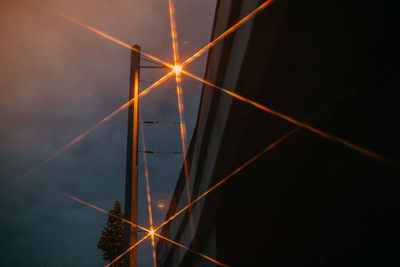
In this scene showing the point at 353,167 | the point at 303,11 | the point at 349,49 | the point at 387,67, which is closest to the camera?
the point at 303,11

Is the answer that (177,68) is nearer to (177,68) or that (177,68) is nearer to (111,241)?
(177,68)

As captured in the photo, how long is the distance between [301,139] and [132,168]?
535 centimetres

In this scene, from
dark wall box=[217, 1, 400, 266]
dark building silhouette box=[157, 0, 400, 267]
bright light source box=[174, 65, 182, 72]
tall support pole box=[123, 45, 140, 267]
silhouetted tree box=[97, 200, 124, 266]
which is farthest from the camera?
silhouetted tree box=[97, 200, 124, 266]

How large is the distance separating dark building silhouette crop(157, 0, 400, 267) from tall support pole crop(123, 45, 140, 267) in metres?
2.20

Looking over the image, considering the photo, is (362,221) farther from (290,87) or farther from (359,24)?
(359,24)

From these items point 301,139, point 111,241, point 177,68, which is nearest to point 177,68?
point 177,68

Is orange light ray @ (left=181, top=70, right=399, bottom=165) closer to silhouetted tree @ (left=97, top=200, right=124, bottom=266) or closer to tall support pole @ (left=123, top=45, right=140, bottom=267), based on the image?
tall support pole @ (left=123, top=45, right=140, bottom=267)

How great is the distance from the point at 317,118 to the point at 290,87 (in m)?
1.79

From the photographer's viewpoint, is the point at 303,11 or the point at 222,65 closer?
the point at 303,11

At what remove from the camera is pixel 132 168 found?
728 centimetres

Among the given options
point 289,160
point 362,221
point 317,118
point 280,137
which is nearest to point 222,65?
point 280,137

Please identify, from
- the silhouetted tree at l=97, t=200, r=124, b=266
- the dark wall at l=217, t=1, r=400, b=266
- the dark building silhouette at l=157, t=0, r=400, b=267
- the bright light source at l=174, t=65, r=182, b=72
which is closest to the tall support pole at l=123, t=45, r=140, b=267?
the bright light source at l=174, t=65, r=182, b=72

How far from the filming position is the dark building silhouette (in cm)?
575

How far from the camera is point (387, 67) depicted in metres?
7.02
